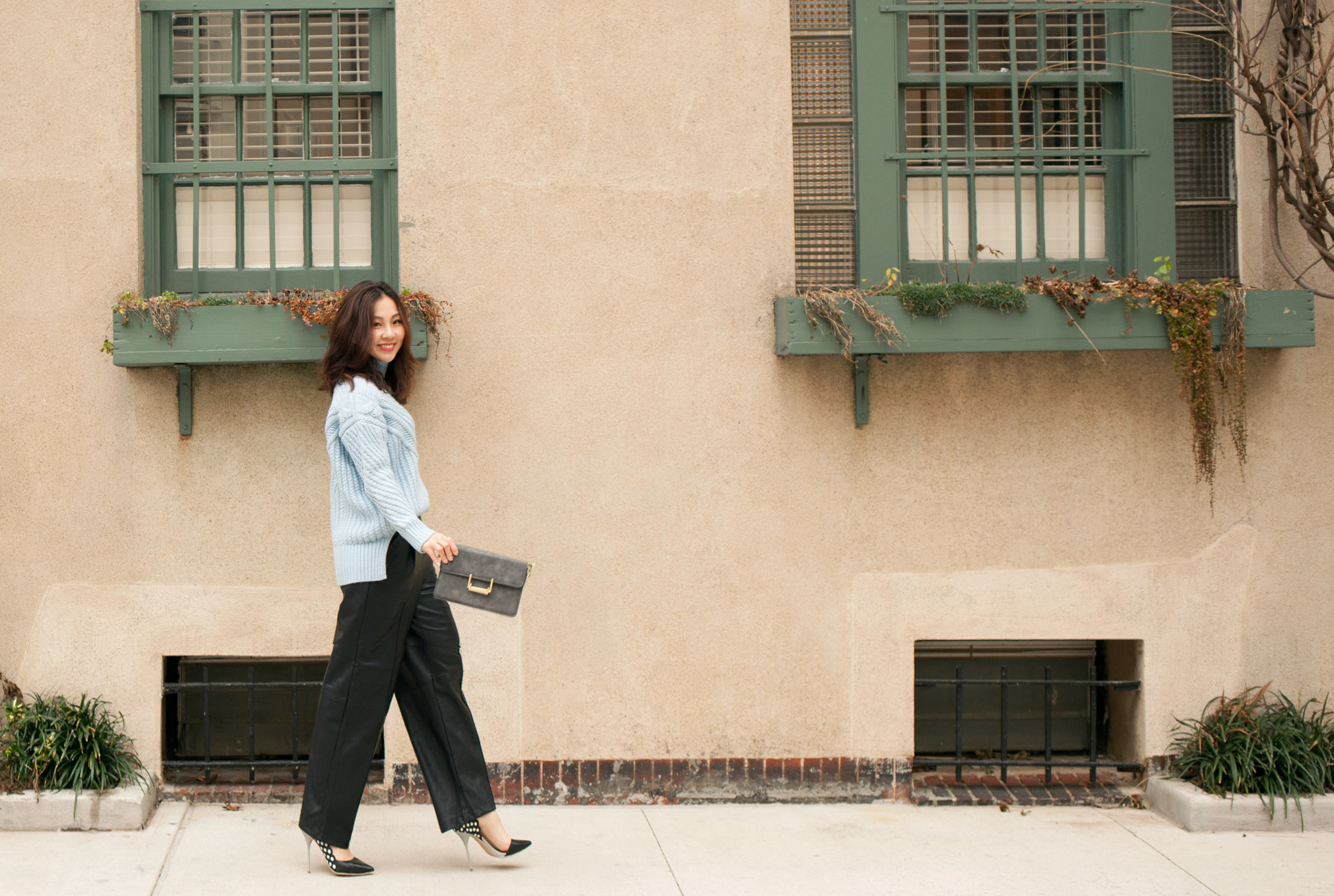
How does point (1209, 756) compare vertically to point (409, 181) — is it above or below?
below

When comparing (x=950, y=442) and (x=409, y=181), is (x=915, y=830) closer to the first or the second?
(x=950, y=442)

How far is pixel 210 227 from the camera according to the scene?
5.22 metres

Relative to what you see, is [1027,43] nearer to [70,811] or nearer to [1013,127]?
[1013,127]

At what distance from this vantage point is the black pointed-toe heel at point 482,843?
165 inches

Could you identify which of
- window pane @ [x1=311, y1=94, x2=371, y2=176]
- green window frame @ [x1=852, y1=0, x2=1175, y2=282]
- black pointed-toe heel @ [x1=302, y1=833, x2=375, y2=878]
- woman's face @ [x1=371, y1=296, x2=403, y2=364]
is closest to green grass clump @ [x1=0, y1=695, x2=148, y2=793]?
black pointed-toe heel @ [x1=302, y1=833, x2=375, y2=878]

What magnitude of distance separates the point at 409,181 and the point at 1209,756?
4082 mm

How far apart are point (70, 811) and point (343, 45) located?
3.32m

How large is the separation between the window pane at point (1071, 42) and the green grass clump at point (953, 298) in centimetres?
121

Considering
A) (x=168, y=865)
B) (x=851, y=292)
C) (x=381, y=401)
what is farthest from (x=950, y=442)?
(x=168, y=865)

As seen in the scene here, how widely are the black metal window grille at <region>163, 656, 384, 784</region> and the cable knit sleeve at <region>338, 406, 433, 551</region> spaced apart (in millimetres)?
1539

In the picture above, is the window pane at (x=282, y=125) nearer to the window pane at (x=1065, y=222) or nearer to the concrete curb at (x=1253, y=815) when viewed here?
the window pane at (x=1065, y=222)

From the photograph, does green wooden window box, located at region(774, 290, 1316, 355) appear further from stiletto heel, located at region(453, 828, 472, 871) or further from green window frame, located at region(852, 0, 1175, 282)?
stiletto heel, located at region(453, 828, 472, 871)

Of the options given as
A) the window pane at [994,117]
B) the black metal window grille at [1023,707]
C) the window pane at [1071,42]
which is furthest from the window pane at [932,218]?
the black metal window grille at [1023,707]

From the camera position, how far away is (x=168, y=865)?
4.23m
